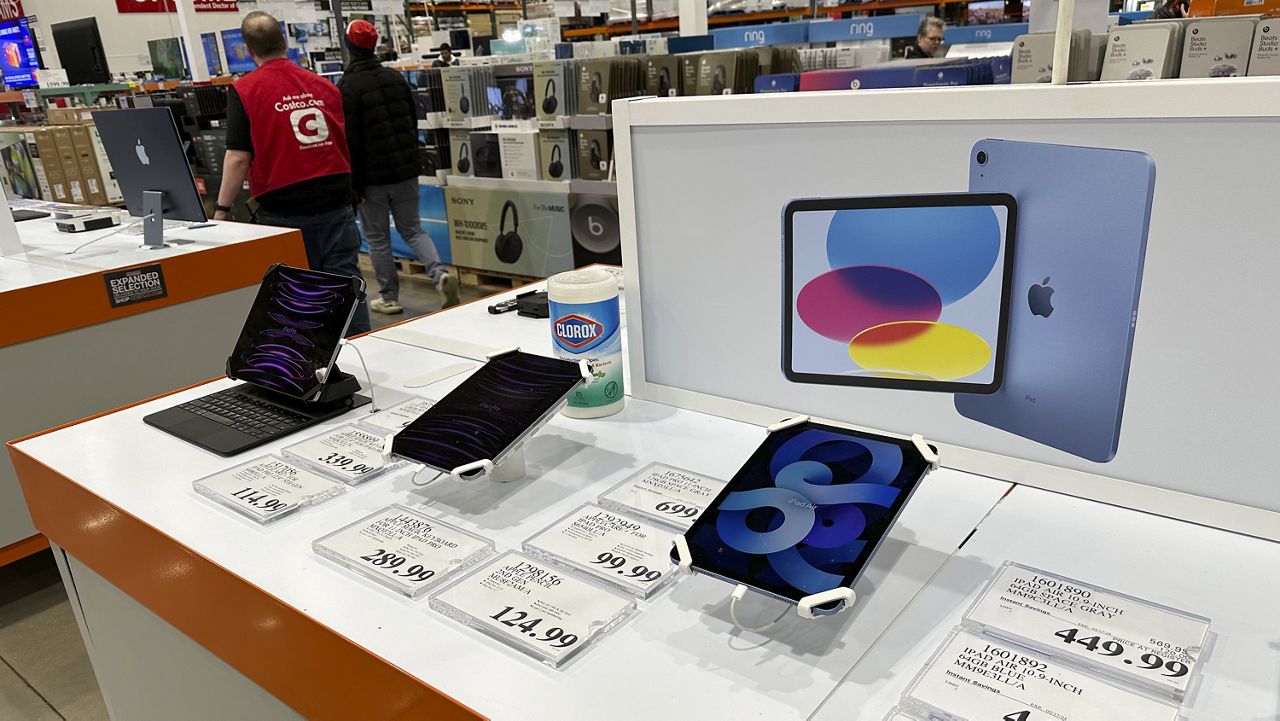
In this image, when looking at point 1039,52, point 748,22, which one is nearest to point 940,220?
point 1039,52

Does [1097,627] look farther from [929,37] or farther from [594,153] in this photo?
[929,37]

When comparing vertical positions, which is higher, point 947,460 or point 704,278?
point 704,278

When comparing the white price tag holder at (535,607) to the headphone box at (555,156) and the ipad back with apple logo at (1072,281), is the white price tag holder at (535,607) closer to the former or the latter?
→ the ipad back with apple logo at (1072,281)

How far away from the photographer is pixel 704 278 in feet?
4.01

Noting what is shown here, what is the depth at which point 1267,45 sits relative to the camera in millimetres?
2346

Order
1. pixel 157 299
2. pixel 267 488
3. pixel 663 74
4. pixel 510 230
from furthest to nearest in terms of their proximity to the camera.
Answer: pixel 510 230
pixel 663 74
pixel 157 299
pixel 267 488

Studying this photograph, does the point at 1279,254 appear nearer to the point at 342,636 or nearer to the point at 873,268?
the point at 873,268

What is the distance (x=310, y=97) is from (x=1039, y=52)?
274 cm

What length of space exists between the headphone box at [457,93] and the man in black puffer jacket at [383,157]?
0.43m

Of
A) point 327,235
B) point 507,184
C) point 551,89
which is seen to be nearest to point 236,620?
point 327,235

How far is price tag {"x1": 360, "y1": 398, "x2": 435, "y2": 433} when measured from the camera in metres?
1.26

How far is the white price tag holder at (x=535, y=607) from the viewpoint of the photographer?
2.55ft

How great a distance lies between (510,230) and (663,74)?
137cm

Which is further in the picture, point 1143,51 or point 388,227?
point 388,227
